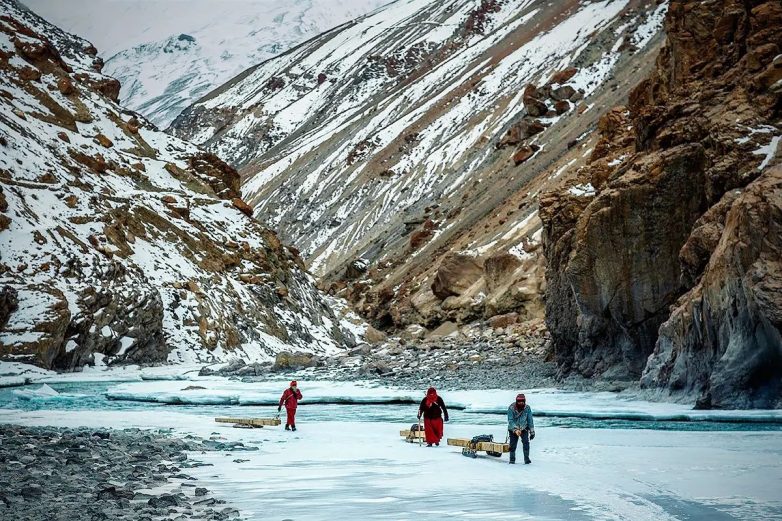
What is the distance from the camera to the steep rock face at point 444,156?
63.5 m

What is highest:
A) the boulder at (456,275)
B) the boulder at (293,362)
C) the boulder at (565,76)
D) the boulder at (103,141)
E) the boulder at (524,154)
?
the boulder at (565,76)

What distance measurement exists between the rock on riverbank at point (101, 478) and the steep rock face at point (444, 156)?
3880cm

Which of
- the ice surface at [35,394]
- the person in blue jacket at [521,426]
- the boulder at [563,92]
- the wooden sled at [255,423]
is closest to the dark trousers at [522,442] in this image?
the person in blue jacket at [521,426]

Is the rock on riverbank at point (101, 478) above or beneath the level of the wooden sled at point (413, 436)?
beneath

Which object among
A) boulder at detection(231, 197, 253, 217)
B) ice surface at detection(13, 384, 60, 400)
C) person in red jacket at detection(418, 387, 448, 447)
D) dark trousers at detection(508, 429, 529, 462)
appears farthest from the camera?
boulder at detection(231, 197, 253, 217)

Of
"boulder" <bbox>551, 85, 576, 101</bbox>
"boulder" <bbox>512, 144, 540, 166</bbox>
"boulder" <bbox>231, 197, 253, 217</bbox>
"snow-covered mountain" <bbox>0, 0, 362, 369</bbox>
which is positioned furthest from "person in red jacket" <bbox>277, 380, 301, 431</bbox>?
"boulder" <bbox>551, 85, 576, 101</bbox>

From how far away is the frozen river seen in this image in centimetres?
888

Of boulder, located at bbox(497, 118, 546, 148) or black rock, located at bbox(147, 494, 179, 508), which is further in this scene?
boulder, located at bbox(497, 118, 546, 148)

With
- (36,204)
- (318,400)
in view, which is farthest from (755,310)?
(36,204)

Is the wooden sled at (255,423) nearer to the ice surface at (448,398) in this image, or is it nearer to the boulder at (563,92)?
the ice surface at (448,398)

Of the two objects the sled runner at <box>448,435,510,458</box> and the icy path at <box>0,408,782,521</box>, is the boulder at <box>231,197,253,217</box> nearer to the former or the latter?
the icy path at <box>0,408,782,521</box>

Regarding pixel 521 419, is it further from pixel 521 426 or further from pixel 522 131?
pixel 522 131

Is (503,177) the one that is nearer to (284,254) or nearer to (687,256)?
(284,254)

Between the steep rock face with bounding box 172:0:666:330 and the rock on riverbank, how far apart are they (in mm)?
38797
